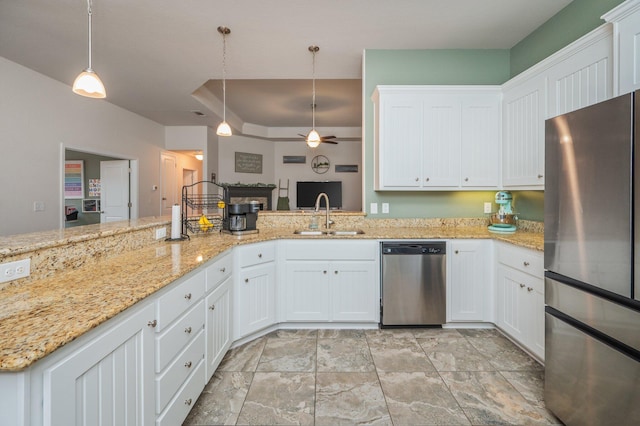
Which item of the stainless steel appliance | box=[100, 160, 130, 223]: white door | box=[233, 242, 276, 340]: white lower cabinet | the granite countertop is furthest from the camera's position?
box=[100, 160, 130, 223]: white door

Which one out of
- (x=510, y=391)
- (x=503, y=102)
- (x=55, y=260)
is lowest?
(x=510, y=391)

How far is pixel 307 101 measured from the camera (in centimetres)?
520

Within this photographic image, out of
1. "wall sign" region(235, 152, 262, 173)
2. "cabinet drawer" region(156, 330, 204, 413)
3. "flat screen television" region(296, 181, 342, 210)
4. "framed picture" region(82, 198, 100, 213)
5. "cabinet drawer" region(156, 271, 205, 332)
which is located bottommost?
"cabinet drawer" region(156, 330, 204, 413)

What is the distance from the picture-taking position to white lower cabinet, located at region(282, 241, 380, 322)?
2600mm

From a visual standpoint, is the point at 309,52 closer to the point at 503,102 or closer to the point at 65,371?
the point at 503,102

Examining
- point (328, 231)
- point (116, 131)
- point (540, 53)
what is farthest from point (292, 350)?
point (116, 131)

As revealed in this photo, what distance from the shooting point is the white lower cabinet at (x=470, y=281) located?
8.52 feet

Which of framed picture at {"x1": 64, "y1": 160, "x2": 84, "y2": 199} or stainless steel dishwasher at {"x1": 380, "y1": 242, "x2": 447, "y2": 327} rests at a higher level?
framed picture at {"x1": 64, "y1": 160, "x2": 84, "y2": 199}

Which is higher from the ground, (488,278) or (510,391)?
(488,278)

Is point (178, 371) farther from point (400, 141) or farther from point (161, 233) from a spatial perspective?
point (400, 141)

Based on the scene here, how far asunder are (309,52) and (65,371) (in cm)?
328

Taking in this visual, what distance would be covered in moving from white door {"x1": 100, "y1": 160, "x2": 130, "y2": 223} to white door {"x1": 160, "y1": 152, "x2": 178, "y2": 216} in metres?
0.88

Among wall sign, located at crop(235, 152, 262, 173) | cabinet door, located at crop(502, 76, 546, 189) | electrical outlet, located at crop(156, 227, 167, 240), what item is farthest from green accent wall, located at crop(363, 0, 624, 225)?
wall sign, located at crop(235, 152, 262, 173)

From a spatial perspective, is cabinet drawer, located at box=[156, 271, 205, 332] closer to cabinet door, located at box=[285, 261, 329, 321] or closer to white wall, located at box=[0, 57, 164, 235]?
cabinet door, located at box=[285, 261, 329, 321]
